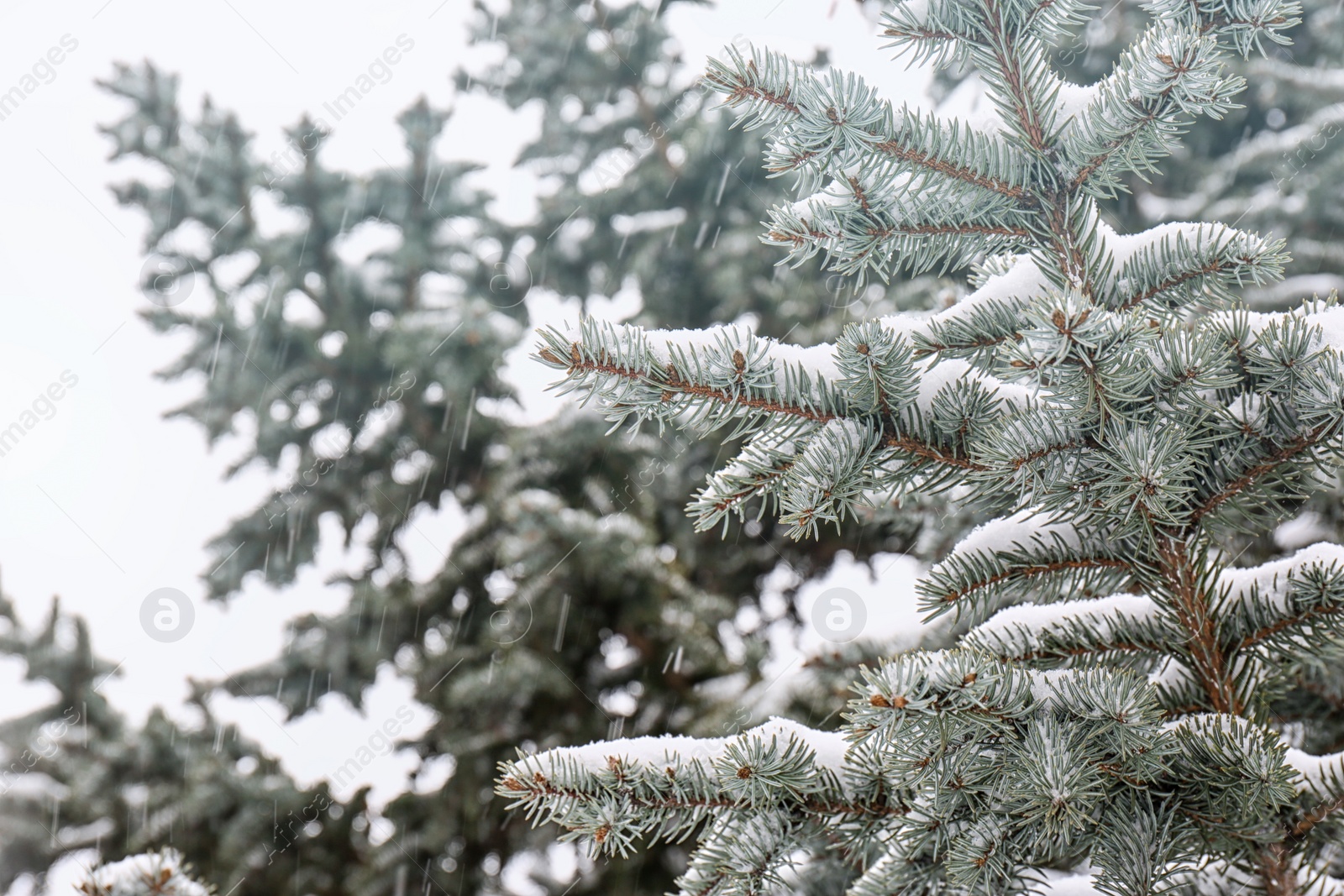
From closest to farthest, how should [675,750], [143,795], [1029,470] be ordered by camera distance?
[1029,470]
[675,750]
[143,795]

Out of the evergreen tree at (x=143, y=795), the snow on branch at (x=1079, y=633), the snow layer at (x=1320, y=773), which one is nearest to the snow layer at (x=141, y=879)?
the snow on branch at (x=1079, y=633)

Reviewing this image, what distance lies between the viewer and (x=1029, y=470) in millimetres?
893

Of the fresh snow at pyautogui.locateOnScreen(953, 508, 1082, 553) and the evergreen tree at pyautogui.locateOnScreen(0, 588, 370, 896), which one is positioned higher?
the fresh snow at pyautogui.locateOnScreen(953, 508, 1082, 553)

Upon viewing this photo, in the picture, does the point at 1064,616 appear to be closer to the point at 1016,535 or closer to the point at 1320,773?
the point at 1016,535

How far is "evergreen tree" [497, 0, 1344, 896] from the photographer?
2.80 feet

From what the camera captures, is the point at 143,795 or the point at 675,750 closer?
the point at 675,750

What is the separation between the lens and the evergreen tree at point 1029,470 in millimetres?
854

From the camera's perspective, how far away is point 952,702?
Result: 81 centimetres

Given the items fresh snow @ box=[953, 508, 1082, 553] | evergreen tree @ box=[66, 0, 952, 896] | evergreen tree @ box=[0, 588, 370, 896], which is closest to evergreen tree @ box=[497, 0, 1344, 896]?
fresh snow @ box=[953, 508, 1082, 553]

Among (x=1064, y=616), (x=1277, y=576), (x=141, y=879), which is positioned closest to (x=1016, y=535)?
(x=1064, y=616)

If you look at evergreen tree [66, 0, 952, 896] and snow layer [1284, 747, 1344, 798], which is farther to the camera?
evergreen tree [66, 0, 952, 896]

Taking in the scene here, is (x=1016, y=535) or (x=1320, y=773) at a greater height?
(x=1016, y=535)

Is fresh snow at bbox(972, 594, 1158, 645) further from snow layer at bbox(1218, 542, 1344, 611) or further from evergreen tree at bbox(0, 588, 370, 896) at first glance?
evergreen tree at bbox(0, 588, 370, 896)

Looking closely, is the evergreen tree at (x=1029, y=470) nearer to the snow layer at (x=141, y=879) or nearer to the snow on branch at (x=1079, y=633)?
the snow on branch at (x=1079, y=633)
